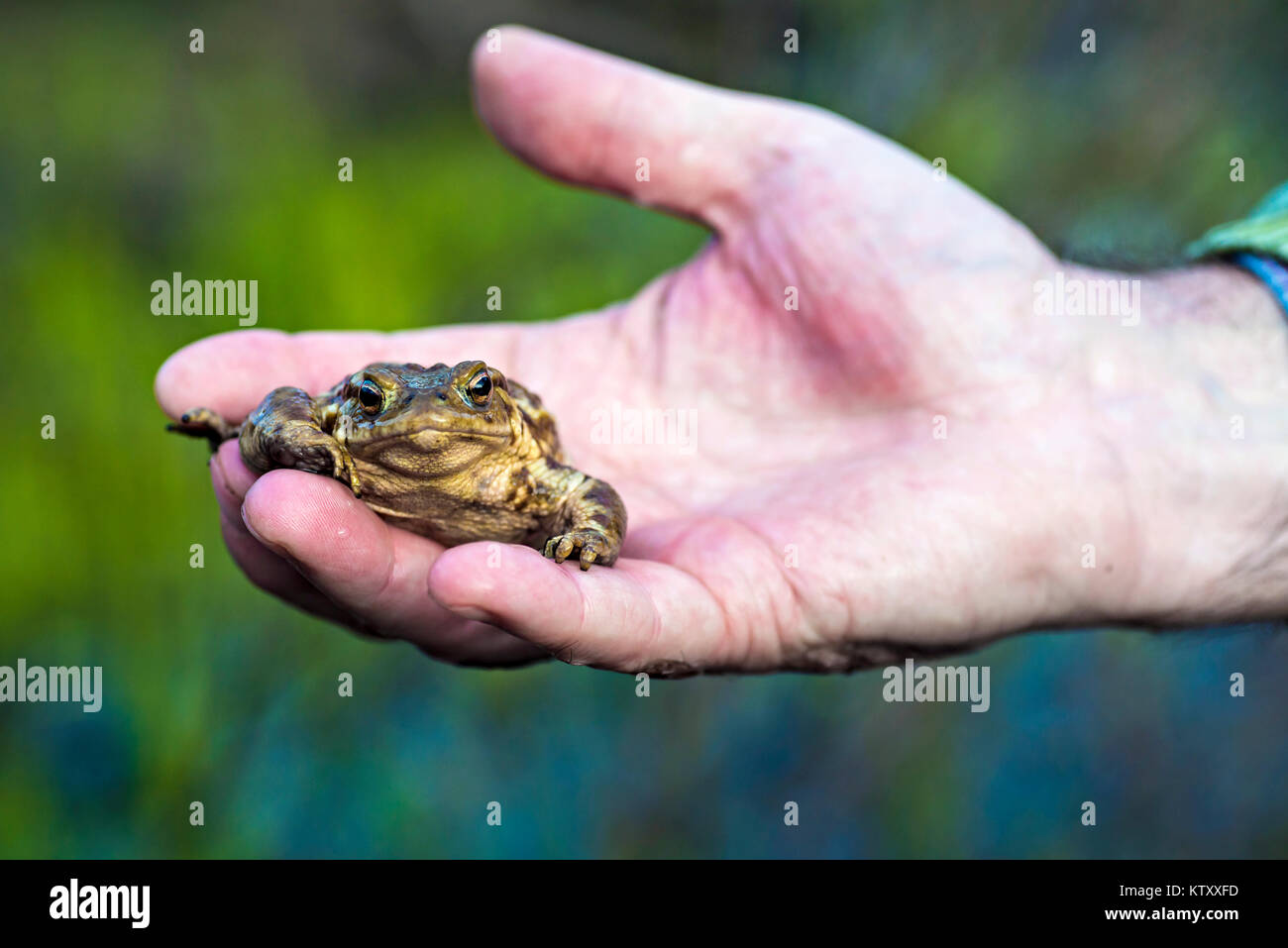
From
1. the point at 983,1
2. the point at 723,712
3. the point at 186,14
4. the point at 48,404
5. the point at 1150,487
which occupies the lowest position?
the point at 723,712

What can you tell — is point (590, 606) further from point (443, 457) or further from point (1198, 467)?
point (1198, 467)

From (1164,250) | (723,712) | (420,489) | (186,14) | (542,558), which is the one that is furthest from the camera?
(186,14)

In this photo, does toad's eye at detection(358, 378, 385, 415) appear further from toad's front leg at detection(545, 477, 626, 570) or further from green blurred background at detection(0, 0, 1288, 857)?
green blurred background at detection(0, 0, 1288, 857)

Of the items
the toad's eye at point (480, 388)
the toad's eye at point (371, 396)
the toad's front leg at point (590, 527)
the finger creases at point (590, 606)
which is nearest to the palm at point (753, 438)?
the finger creases at point (590, 606)

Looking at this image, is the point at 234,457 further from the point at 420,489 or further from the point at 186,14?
the point at 186,14

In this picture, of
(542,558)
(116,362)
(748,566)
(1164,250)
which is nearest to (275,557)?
(542,558)

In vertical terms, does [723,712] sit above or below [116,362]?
below

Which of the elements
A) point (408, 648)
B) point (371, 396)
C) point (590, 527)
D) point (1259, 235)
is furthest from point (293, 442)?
point (1259, 235)

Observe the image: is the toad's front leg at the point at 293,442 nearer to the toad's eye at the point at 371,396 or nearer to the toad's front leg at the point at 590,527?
the toad's eye at the point at 371,396

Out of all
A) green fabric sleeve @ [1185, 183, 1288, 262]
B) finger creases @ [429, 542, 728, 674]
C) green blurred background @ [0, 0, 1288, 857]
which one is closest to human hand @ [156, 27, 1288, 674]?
finger creases @ [429, 542, 728, 674]
